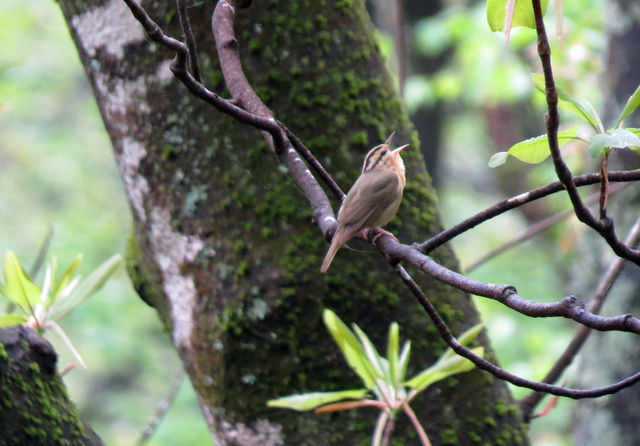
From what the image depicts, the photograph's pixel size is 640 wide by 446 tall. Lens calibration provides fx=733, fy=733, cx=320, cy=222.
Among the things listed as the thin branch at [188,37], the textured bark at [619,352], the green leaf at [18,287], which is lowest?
the green leaf at [18,287]

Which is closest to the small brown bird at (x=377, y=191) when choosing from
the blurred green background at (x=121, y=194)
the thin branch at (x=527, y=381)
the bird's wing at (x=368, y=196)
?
the bird's wing at (x=368, y=196)

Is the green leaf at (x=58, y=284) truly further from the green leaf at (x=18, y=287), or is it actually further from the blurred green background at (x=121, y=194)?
the blurred green background at (x=121, y=194)

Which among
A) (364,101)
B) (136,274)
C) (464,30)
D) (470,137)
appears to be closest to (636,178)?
(364,101)

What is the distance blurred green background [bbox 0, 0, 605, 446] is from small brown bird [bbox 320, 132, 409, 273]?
324cm

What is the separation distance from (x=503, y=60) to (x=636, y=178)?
6.09m

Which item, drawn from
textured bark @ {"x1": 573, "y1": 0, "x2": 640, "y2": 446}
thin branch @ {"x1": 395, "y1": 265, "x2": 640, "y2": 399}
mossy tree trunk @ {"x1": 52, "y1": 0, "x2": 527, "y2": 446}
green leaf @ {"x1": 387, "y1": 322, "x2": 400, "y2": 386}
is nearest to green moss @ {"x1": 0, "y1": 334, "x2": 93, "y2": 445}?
mossy tree trunk @ {"x1": 52, "y1": 0, "x2": 527, "y2": 446}

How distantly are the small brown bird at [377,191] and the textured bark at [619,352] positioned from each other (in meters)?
1.87

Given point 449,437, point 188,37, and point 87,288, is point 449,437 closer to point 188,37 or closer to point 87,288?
point 87,288

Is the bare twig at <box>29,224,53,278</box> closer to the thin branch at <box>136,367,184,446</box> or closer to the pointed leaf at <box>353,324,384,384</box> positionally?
the thin branch at <box>136,367,184,446</box>

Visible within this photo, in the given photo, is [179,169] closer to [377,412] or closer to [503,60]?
[377,412]

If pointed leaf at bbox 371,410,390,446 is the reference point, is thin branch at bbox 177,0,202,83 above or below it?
above

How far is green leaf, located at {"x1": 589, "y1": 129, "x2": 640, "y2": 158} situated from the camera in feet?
3.28

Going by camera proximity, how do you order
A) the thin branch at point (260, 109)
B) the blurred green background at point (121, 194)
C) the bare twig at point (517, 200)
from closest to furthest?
the bare twig at point (517, 200)
the thin branch at point (260, 109)
the blurred green background at point (121, 194)

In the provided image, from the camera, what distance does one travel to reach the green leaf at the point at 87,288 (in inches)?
73.1
